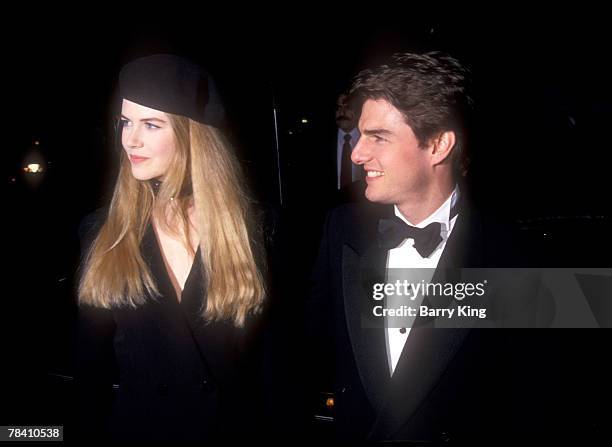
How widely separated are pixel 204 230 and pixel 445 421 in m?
1.13

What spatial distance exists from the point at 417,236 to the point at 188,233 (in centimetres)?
91

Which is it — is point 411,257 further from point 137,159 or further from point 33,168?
point 33,168

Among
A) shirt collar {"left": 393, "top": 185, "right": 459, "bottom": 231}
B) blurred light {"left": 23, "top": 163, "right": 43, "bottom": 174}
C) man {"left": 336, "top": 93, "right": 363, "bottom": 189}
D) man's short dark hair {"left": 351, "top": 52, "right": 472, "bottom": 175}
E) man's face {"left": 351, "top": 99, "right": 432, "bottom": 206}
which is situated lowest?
shirt collar {"left": 393, "top": 185, "right": 459, "bottom": 231}

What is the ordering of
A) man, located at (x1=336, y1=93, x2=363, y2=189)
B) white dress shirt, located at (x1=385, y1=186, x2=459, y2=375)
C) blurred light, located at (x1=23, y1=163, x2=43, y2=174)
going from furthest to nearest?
blurred light, located at (x1=23, y1=163, x2=43, y2=174) < man, located at (x1=336, y1=93, x2=363, y2=189) < white dress shirt, located at (x1=385, y1=186, x2=459, y2=375)

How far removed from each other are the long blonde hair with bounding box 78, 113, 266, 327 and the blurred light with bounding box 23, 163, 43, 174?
30.0ft

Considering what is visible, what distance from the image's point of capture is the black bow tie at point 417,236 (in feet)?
6.63

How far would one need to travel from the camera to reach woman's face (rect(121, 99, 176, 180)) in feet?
6.68

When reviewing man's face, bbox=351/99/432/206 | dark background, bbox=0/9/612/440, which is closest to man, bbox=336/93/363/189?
dark background, bbox=0/9/612/440

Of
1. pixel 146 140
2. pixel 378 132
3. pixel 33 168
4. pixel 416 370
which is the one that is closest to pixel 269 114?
pixel 146 140

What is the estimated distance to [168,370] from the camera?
6.91 ft

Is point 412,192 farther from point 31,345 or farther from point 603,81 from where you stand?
point 603,81

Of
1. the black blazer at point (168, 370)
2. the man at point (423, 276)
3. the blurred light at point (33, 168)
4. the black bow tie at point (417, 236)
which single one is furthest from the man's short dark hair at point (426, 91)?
the blurred light at point (33, 168)

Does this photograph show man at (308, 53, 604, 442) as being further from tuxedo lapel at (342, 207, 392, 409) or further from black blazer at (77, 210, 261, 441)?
black blazer at (77, 210, 261, 441)

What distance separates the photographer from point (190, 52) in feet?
9.01
